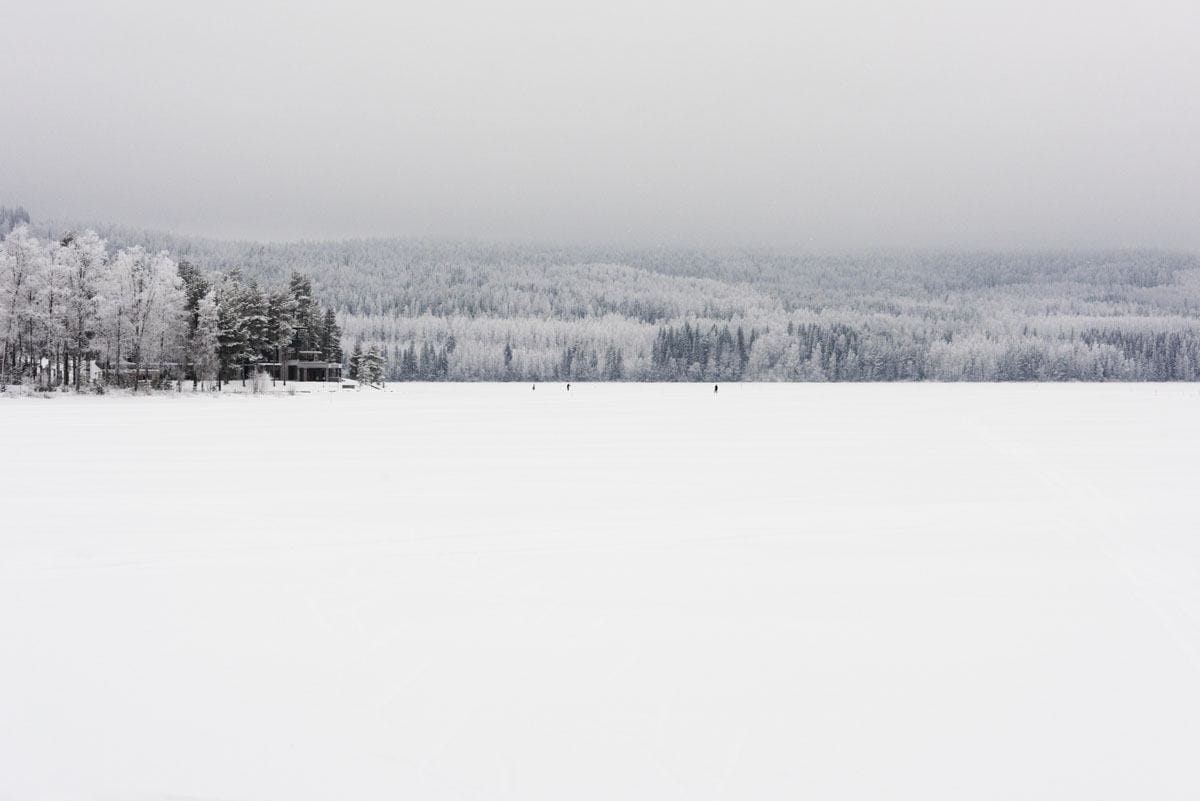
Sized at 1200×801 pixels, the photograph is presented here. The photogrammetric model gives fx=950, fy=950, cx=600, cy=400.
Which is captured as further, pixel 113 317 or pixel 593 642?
pixel 113 317

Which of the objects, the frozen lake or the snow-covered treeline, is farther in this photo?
the snow-covered treeline

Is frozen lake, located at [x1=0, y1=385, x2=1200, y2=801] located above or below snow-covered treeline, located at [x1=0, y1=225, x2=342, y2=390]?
below

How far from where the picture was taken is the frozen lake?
4.91 metres

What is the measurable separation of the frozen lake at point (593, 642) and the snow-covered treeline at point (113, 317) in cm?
5473

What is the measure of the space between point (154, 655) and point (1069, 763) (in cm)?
581

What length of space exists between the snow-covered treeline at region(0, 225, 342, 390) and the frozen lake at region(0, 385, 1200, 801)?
2155 inches

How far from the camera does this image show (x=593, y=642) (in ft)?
23.1

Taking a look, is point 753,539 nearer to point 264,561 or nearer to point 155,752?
point 264,561

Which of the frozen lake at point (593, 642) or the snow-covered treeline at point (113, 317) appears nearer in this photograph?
the frozen lake at point (593, 642)

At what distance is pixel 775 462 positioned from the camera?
2105cm

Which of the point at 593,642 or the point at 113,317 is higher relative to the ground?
the point at 113,317

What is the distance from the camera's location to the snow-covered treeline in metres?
62.3

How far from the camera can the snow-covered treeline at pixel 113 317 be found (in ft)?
204

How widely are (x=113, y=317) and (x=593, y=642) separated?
219ft
